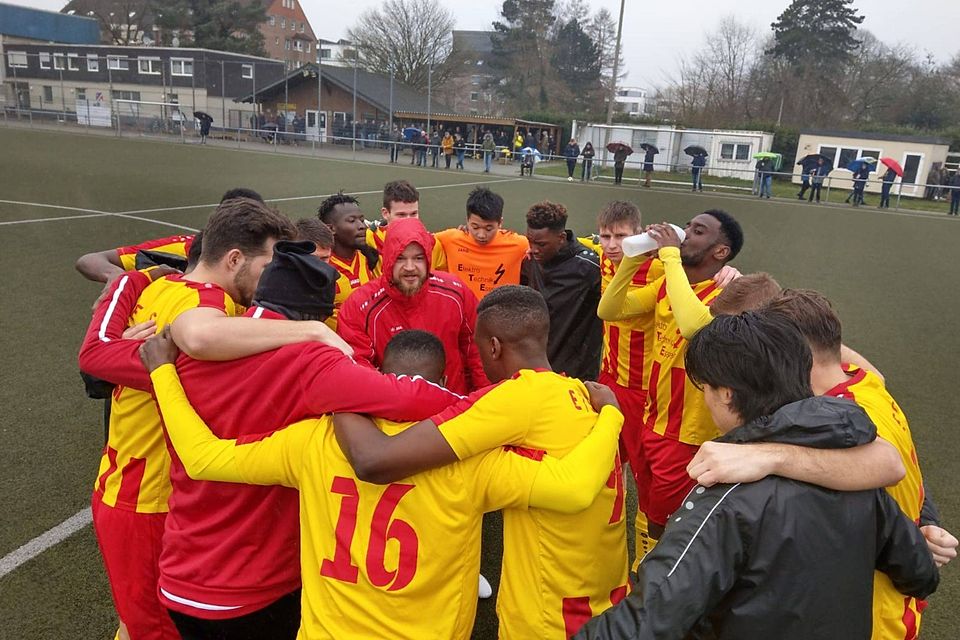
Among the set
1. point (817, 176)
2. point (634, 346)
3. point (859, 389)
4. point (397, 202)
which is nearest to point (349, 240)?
point (397, 202)

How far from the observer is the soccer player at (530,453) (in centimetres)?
A: 184

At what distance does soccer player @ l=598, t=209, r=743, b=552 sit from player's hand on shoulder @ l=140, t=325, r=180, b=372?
2143mm

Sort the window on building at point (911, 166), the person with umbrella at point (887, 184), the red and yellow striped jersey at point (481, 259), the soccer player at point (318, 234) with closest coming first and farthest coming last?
the soccer player at point (318, 234)
the red and yellow striped jersey at point (481, 259)
the person with umbrella at point (887, 184)
the window on building at point (911, 166)

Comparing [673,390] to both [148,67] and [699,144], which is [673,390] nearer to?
[699,144]

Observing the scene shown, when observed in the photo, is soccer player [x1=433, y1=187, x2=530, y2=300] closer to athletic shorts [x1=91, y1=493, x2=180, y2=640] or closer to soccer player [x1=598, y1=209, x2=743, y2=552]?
soccer player [x1=598, y1=209, x2=743, y2=552]

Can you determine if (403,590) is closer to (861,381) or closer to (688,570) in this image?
(688,570)

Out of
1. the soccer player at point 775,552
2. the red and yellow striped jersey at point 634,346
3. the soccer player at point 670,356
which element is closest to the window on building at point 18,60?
the red and yellow striped jersey at point 634,346

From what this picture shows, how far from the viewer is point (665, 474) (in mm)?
3461

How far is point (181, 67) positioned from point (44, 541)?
53180 millimetres

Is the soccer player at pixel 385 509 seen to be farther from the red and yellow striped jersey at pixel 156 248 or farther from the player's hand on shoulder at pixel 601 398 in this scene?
the red and yellow striped jersey at pixel 156 248

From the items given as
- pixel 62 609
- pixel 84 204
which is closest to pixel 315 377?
pixel 62 609

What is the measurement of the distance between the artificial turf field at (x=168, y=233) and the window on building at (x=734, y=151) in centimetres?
1022

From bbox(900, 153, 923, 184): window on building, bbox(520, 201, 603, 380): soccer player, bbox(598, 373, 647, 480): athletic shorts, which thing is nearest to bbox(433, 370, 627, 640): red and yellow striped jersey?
bbox(598, 373, 647, 480): athletic shorts

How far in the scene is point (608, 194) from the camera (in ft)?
80.6
